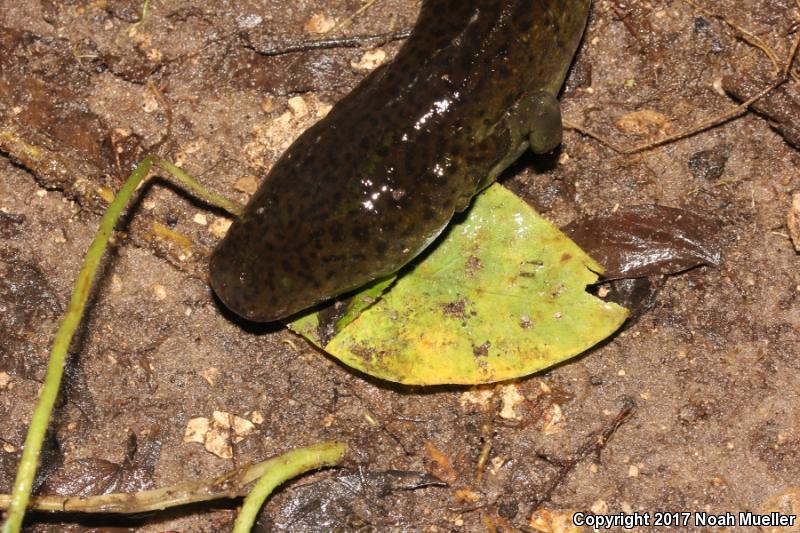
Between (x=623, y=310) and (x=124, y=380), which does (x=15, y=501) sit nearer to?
(x=124, y=380)

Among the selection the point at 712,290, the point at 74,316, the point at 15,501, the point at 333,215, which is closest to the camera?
the point at 15,501

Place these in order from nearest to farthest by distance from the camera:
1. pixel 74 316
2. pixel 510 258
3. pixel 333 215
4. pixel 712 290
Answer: pixel 74 316 → pixel 333 215 → pixel 510 258 → pixel 712 290

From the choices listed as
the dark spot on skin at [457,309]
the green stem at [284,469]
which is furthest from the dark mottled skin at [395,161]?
the green stem at [284,469]

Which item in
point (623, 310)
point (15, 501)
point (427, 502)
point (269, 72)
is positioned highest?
point (269, 72)

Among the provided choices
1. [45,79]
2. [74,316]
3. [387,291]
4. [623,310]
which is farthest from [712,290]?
[45,79]

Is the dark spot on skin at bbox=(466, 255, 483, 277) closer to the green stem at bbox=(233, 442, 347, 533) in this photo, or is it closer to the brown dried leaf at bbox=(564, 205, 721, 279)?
the brown dried leaf at bbox=(564, 205, 721, 279)

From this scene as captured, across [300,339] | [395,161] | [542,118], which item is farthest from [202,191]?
[542,118]

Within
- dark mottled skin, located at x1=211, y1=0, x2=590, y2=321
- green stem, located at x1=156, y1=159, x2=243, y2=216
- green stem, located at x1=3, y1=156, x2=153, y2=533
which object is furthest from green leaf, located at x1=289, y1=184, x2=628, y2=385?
green stem, located at x1=3, y1=156, x2=153, y2=533

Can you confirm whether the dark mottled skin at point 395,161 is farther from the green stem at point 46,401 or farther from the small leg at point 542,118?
the green stem at point 46,401

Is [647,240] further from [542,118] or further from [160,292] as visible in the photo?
[160,292]
